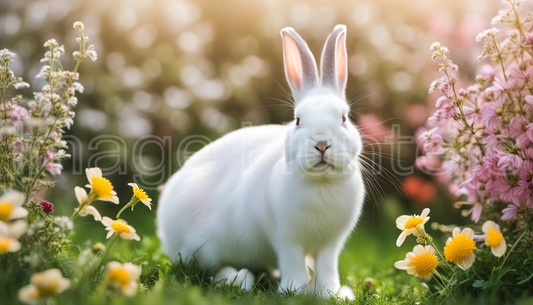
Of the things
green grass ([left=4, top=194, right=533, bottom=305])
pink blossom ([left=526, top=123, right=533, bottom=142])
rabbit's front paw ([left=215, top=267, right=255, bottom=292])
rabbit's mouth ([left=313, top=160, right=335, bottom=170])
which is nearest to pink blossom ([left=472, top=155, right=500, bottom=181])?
pink blossom ([left=526, top=123, right=533, bottom=142])

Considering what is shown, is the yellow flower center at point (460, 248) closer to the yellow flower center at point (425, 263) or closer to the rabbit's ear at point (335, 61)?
the yellow flower center at point (425, 263)

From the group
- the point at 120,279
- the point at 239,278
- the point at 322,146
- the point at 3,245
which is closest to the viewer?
the point at 3,245

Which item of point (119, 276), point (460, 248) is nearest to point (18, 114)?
point (119, 276)

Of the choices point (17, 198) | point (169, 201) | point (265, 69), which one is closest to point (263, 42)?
point (265, 69)

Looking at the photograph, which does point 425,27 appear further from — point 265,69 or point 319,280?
point 319,280

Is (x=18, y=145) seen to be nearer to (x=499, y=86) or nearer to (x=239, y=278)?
(x=239, y=278)
